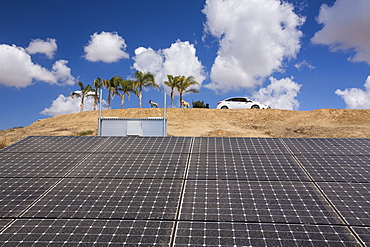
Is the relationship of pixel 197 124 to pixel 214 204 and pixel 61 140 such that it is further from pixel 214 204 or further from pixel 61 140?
pixel 214 204

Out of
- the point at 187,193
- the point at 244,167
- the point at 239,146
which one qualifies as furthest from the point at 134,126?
the point at 187,193

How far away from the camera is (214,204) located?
4176 millimetres

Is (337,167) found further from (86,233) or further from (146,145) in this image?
(86,233)

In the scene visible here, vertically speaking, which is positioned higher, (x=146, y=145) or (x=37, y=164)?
(x=146, y=145)

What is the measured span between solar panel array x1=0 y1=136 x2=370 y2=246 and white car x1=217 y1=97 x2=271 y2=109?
2883cm

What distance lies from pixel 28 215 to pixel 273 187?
3.93m

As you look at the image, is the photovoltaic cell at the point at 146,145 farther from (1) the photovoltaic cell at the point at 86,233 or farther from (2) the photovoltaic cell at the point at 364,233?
(2) the photovoltaic cell at the point at 364,233

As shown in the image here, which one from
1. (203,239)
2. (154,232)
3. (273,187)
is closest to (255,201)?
(273,187)

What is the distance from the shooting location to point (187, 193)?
4.51m

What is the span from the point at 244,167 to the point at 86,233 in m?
3.26

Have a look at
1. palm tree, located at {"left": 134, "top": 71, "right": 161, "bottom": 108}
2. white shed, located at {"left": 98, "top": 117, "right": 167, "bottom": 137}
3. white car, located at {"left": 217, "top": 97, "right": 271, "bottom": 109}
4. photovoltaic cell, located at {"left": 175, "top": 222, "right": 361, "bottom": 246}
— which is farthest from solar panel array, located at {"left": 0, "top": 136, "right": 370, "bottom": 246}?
palm tree, located at {"left": 134, "top": 71, "right": 161, "bottom": 108}

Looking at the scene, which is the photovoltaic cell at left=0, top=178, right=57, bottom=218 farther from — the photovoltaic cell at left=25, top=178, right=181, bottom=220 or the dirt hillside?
the dirt hillside

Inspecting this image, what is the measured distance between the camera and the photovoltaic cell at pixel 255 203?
12.5 feet

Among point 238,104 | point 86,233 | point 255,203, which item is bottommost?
point 86,233
